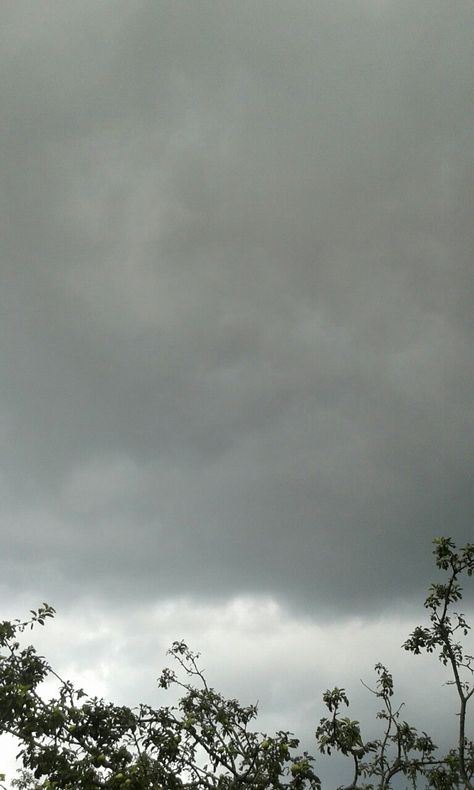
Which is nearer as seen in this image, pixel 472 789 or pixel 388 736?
pixel 472 789

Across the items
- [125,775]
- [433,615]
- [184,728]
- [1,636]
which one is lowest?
[125,775]

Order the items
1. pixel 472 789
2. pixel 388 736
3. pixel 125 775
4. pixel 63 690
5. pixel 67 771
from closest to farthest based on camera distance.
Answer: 1. pixel 125 775
2. pixel 67 771
3. pixel 472 789
4. pixel 63 690
5. pixel 388 736

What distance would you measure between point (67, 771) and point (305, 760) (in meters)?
4.49

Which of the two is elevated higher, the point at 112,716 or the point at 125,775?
the point at 112,716

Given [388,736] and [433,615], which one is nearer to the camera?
[433,615]

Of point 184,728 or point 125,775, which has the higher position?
point 184,728

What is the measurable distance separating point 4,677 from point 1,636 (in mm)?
1055

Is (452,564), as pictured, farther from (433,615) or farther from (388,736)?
(388,736)

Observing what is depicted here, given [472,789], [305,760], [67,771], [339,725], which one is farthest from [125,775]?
[472,789]

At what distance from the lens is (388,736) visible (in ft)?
52.2

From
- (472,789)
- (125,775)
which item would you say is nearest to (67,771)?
(125,775)

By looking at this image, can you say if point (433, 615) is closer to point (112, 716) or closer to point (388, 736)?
point (388, 736)

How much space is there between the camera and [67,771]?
1152 cm

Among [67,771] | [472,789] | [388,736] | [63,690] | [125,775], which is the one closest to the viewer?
[125,775]
